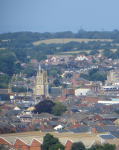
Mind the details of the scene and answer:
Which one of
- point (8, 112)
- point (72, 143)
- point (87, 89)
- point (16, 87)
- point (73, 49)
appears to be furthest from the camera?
point (73, 49)

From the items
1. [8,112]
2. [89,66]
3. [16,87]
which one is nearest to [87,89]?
[16,87]

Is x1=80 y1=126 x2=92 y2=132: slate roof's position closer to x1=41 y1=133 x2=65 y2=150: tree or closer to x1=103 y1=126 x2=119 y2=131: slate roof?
x1=103 y1=126 x2=119 y2=131: slate roof

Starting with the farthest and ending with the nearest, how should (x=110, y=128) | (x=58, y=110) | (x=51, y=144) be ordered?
(x=58, y=110) < (x=110, y=128) < (x=51, y=144)

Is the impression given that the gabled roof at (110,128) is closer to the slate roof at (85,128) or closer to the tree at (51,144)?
the slate roof at (85,128)

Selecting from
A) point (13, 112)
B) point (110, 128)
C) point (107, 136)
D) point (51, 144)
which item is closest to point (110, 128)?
point (110, 128)

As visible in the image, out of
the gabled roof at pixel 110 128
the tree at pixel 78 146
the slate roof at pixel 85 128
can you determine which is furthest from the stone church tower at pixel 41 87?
the tree at pixel 78 146

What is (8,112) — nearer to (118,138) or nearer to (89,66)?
(118,138)

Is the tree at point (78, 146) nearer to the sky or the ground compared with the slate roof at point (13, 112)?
nearer to the sky

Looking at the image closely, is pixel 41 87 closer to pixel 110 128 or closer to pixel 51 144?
pixel 110 128
